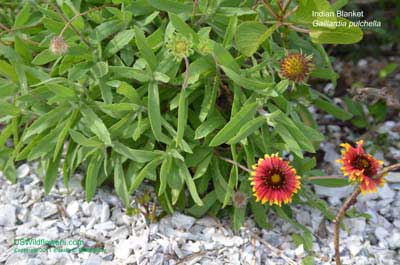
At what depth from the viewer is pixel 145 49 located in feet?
6.98

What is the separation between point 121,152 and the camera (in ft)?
7.39

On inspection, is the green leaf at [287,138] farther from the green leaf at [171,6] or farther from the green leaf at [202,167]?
the green leaf at [171,6]

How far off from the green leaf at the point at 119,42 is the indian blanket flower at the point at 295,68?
583 mm

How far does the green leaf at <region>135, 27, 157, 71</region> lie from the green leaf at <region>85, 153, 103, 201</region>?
0.42 meters

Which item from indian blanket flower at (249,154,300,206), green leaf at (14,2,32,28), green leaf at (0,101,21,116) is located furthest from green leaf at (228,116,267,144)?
green leaf at (14,2,32,28)

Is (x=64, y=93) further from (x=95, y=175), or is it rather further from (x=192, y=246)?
(x=192, y=246)

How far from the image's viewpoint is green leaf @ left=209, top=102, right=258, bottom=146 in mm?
2090

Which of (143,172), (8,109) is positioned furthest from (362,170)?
(8,109)

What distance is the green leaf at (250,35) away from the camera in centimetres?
207

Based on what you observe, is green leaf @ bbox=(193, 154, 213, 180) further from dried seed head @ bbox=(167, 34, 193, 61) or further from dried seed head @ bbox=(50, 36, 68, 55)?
dried seed head @ bbox=(50, 36, 68, 55)

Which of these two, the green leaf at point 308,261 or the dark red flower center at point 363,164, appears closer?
the dark red flower center at point 363,164

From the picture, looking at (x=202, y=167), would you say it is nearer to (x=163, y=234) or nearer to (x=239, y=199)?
(x=239, y=199)

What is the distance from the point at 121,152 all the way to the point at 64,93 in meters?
0.30

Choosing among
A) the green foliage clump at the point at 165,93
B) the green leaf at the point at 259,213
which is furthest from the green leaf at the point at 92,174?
the green leaf at the point at 259,213
